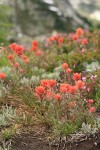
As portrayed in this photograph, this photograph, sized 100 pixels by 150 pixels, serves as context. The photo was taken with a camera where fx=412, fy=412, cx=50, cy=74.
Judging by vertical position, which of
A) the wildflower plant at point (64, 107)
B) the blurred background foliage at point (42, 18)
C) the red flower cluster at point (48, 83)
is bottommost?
the wildflower plant at point (64, 107)

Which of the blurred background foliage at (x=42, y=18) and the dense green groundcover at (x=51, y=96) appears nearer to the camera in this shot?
the dense green groundcover at (x=51, y=96)

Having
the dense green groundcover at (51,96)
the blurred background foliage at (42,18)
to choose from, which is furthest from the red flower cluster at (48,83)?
the blurred background foliage at (42,18)

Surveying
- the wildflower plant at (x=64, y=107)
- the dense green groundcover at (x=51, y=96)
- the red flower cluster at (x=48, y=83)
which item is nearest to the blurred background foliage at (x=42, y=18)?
the dense green groundcover at (x=51, y=96)

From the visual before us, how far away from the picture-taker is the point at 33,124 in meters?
5.75

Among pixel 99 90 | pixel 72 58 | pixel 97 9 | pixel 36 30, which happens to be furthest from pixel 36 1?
pixel 97 9

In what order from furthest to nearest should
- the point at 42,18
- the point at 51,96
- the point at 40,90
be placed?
the point at 42,18, the point at 51,96, the point at 40,90

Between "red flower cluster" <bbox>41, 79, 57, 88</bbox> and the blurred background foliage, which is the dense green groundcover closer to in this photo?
"red flower cluster" <bbox>41, 79, 57, 88</bbox>

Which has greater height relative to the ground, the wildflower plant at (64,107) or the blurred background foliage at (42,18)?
the blurred background foliage at (42,18)

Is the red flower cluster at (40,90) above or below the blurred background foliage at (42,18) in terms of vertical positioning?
below

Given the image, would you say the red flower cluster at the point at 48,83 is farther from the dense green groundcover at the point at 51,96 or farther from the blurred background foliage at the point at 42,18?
the blurred background foliage at the point at 42,18

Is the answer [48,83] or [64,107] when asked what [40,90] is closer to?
[48,83]

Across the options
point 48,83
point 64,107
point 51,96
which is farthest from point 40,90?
point 64,107

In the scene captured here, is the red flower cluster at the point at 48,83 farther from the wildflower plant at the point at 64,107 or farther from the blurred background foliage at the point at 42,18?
the blurred background foliage at the point at 42,18

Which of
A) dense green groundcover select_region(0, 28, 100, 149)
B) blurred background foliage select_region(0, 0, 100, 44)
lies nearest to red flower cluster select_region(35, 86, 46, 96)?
dense green groundcover select_region(0, 28, 100, 149)
